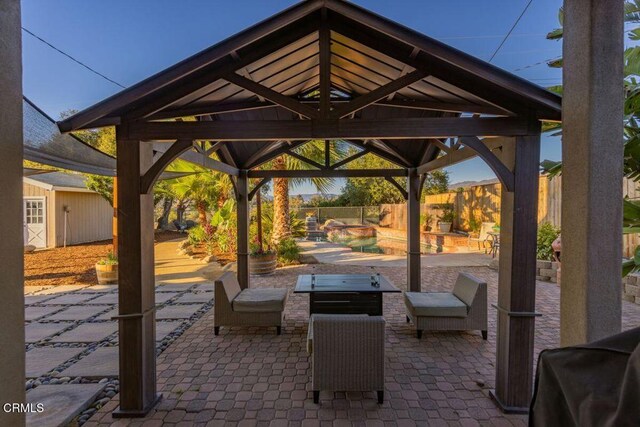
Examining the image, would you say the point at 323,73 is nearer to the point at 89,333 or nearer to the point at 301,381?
the point at 301,381

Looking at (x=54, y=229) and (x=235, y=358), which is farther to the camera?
(x=54, y=229)

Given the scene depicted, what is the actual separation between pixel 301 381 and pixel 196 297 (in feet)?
14.8

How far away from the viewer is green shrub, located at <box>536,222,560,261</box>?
30.7 feet

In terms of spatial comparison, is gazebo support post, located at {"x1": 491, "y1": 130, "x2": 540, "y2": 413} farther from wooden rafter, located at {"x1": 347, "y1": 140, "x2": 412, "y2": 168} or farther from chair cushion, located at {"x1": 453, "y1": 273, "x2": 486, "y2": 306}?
wooden rafter, located at {"x1": 347, "y1": 140, "x2": 412, "y2": 168}

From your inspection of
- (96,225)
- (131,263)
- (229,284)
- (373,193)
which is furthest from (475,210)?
(96,225)

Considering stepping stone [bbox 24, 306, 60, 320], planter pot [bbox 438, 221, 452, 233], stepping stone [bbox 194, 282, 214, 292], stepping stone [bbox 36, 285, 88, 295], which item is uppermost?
planter pot [bbox 438, 221, 452, 233]

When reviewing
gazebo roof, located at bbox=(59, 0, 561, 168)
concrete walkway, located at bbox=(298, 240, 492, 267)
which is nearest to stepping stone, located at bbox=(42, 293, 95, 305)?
gazebo roof, located at bbox=(59, 0, 561, 168)

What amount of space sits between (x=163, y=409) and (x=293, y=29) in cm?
400

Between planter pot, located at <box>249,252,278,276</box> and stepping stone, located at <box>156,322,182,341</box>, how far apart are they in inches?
157

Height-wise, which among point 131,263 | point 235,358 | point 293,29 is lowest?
point 235,358

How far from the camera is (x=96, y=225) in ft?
55.0

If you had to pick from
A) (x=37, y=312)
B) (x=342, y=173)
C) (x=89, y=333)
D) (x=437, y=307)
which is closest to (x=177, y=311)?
(x=89, y=333)

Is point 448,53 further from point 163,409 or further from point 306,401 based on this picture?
point 163,409

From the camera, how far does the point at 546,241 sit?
9500 millimetres
